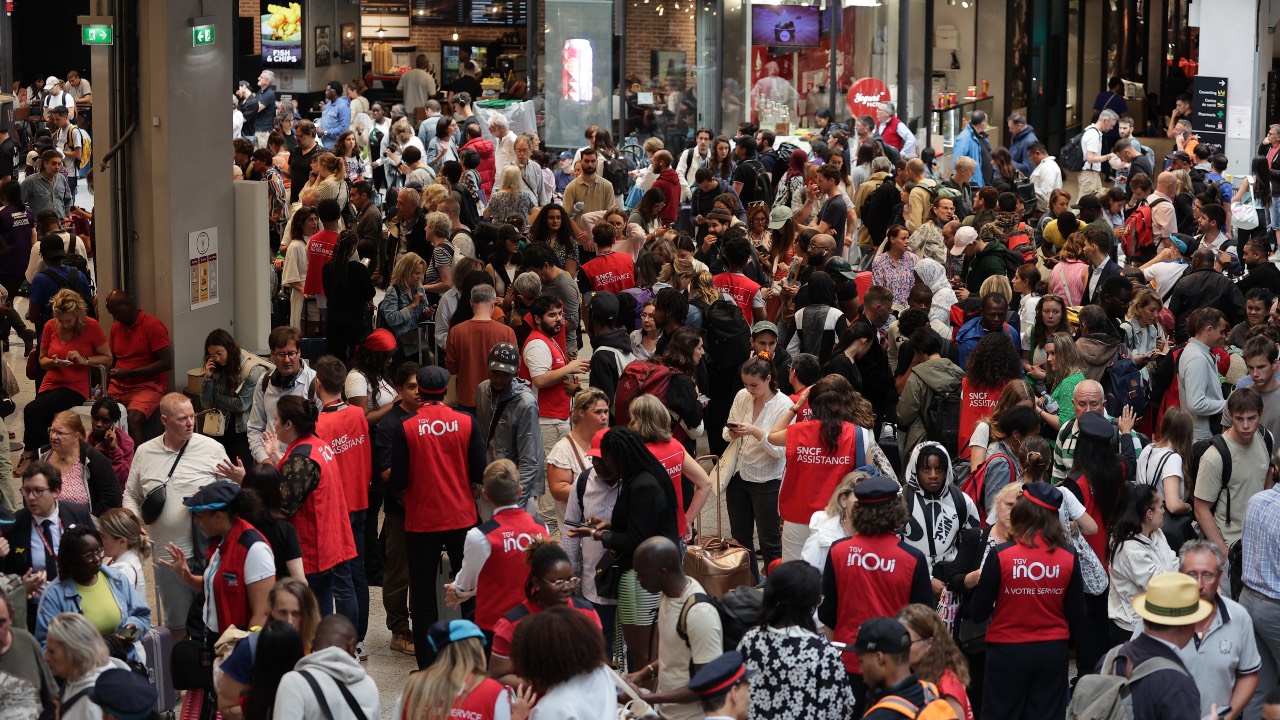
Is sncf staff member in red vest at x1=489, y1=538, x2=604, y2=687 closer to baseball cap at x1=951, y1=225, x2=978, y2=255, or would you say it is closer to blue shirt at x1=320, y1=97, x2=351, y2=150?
baseball cap at x1=951, y1=225, x2=978, y2=255

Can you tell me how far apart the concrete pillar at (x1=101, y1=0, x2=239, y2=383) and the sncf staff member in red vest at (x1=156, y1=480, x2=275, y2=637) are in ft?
18.2

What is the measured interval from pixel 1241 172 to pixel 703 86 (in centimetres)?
829

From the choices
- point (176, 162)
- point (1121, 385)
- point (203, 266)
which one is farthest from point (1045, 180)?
point (176, 162)

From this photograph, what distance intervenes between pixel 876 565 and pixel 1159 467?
2118 millimetres

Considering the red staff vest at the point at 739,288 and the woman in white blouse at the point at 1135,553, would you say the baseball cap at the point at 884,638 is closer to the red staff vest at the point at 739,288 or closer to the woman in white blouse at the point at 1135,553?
the woman in white blouse at the point at 1135,553

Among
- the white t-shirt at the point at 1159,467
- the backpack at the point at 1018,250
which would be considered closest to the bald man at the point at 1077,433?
the white t-shirt at the point at 1159,467

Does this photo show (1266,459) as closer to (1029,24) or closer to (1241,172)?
(1241,172)

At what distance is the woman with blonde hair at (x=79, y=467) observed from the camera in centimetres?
784

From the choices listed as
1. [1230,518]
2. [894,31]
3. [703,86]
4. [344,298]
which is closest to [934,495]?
[1230,518]

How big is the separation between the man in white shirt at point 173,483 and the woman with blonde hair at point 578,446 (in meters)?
1.61

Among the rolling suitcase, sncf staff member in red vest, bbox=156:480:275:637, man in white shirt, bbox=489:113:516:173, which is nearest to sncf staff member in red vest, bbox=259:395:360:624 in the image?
sncf staff member in red vest, bbox=156:480:275:637

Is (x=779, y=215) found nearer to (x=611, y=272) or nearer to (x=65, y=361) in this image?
(x=611, y=272)

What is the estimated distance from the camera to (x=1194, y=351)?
30.1 feet

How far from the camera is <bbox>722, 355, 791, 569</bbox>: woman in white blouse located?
28.3ft
